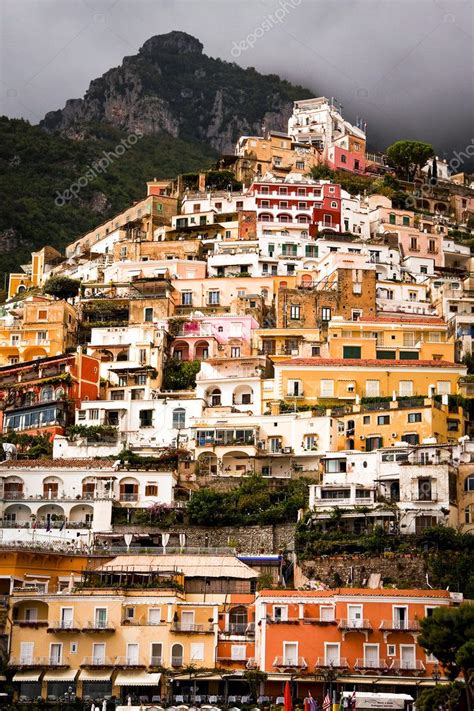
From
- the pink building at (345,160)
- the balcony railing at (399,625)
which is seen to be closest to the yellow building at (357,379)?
the balcony railing at (399,625)

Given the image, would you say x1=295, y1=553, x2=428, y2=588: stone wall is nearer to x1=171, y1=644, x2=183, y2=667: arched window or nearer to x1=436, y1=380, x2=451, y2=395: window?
x1=171, y1=644, x2=183, y2=667: arched window

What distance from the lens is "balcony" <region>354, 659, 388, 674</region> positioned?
170 ft

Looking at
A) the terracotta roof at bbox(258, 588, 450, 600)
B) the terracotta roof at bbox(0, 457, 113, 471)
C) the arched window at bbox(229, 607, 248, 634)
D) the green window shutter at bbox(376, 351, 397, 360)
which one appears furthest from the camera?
the green window shutter at bbox(376, 351, 397, 360)

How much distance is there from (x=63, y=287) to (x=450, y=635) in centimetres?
4934

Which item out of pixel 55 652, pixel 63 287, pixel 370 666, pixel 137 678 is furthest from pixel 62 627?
pixel 63 287

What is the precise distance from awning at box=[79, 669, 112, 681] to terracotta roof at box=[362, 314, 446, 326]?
106ft

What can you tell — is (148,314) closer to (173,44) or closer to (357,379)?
(357,379)

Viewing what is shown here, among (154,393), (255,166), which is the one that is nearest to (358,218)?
(255,166)

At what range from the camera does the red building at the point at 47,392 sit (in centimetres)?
7294

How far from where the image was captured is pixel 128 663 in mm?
53312

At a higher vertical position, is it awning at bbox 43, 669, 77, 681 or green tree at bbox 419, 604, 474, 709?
green tree at bbox 419, 604, 474, 709

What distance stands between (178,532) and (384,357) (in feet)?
67.3

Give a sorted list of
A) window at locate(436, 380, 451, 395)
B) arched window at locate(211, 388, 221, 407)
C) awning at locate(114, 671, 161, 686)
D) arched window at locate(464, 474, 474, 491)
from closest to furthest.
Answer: awning at locate(114, 671, 161, 686) → arched window at locate(464, 474, 474, 491) → window at locate(436, 380, 451, 395) → arched window at locate(211, 388, 221, 407)

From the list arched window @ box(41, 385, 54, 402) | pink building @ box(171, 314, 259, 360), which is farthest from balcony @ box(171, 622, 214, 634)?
pink building @ box(171, 314, 259, 360)
